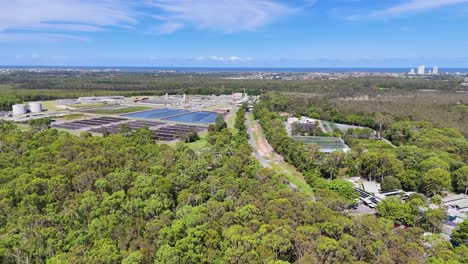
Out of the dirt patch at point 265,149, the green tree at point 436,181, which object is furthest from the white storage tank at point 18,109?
the green tree at point 436,181

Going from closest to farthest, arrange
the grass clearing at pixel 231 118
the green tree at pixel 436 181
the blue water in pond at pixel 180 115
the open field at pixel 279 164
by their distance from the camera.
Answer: the green tree at pixel 436 181 → the open field at pixel 279 164 → the grass clearing at pixel 231 118 → the blue water in pond at pixel 180 115

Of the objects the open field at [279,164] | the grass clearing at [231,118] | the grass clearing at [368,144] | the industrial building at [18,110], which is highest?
the industrial building at [18,110]

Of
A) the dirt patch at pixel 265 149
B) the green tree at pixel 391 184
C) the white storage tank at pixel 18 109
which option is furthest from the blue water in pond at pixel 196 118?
the green tree at pixel 391 184

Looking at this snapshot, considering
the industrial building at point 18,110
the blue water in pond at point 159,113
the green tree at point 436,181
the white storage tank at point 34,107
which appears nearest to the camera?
the green tree at point 436,181

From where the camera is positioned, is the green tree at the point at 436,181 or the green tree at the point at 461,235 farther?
the green tree at the point at 436,181

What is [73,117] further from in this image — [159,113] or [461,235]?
[461,235]

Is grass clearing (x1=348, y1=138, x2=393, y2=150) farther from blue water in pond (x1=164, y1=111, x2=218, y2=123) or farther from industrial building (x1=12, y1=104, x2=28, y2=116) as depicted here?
A: industrial building (x1=12, y1=104, x2=28, y2=116)

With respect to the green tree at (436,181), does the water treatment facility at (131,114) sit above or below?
above

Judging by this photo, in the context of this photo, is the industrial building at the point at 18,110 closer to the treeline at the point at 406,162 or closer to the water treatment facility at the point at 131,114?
the water treatment facility at the point at 131,114

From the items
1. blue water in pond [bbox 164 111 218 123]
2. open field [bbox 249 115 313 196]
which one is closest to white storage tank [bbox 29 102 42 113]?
blue water in pond [bbox 164 111 218 123]
